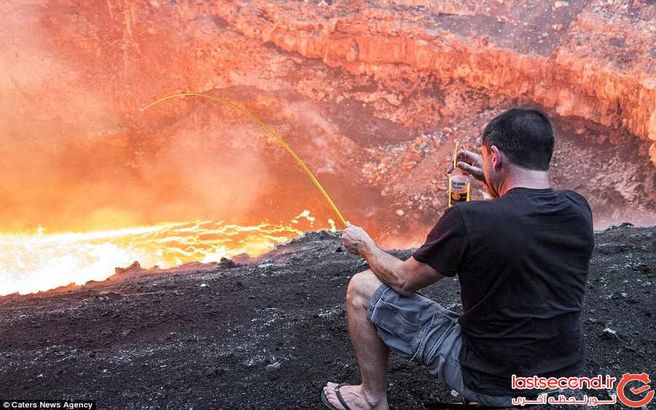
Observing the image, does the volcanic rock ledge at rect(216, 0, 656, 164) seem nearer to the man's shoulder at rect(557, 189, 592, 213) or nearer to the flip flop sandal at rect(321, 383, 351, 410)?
the man's shoulder at rect(557, 189, 592, 213)

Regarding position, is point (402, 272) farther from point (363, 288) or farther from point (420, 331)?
point (420, 331)

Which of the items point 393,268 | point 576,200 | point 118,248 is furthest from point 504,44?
point 393,268

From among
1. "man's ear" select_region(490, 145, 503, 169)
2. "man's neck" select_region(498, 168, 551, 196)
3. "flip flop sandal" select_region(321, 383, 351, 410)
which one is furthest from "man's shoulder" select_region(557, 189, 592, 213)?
"flip flop sandal" select_region(321, 383, 351, 410)

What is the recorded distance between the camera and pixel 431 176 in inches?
476

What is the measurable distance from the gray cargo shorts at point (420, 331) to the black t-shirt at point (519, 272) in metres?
0.20

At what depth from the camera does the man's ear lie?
2400mm

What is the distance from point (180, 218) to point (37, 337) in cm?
752

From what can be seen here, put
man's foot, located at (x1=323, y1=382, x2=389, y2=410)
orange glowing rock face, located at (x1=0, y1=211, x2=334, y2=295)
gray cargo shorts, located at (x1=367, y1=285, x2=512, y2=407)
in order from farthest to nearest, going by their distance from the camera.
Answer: orange glowing rock face, located at (x1=0, y1=211, x2=334, y2=295) < man's foot, located at (x1=323, y1=382, x2=389, y2=410) < gray cargo shorts, located at (x1=367, y1=285, x2=512, y2=407)

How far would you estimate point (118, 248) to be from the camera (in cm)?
1020

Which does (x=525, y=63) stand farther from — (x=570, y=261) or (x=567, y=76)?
(x=570, y=261)

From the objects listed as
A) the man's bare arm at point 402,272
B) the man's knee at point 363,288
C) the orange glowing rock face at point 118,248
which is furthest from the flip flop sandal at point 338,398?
the orange glowing rock face at point 118,248

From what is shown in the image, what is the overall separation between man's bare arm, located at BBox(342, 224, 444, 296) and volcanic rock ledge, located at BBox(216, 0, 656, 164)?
9877 millimetres

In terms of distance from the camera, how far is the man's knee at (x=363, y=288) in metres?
2.63

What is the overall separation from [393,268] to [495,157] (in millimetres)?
784
